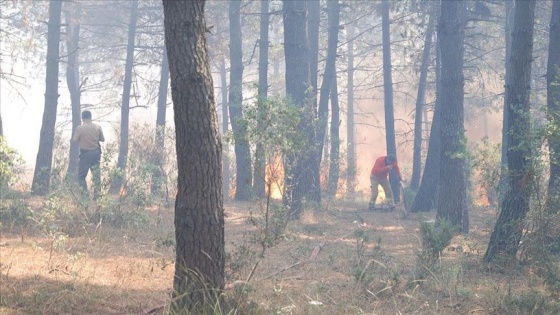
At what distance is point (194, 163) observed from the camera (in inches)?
221

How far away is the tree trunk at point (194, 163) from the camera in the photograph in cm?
554

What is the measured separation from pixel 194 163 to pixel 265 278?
1.56m

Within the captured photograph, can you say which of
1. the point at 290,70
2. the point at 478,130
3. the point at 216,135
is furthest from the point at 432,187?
the point at 478,130

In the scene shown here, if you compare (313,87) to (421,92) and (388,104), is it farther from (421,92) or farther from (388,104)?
(388,104)

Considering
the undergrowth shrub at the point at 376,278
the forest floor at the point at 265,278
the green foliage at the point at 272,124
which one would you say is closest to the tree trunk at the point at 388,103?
the forest floor at the point at 265,278

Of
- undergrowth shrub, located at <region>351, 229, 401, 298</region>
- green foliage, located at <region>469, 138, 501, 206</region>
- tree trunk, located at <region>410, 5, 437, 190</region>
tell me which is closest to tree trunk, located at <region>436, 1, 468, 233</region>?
green foliage, located at <region>469, 138, 501, 206</region>

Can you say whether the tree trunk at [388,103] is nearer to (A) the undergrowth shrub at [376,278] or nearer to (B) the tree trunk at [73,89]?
(B) the tree trunk at [73,89]

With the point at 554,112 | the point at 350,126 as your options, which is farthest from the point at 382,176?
the point at 350,126

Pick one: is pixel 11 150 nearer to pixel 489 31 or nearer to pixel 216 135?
pixel 216 135

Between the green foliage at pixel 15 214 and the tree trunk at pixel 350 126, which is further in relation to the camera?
the tree trunk at pixel 350 126

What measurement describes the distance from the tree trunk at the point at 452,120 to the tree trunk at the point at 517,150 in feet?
13.7

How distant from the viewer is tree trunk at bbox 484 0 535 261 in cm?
905

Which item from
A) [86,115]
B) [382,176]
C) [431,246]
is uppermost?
[86,115]

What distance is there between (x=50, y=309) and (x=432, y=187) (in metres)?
14.1
